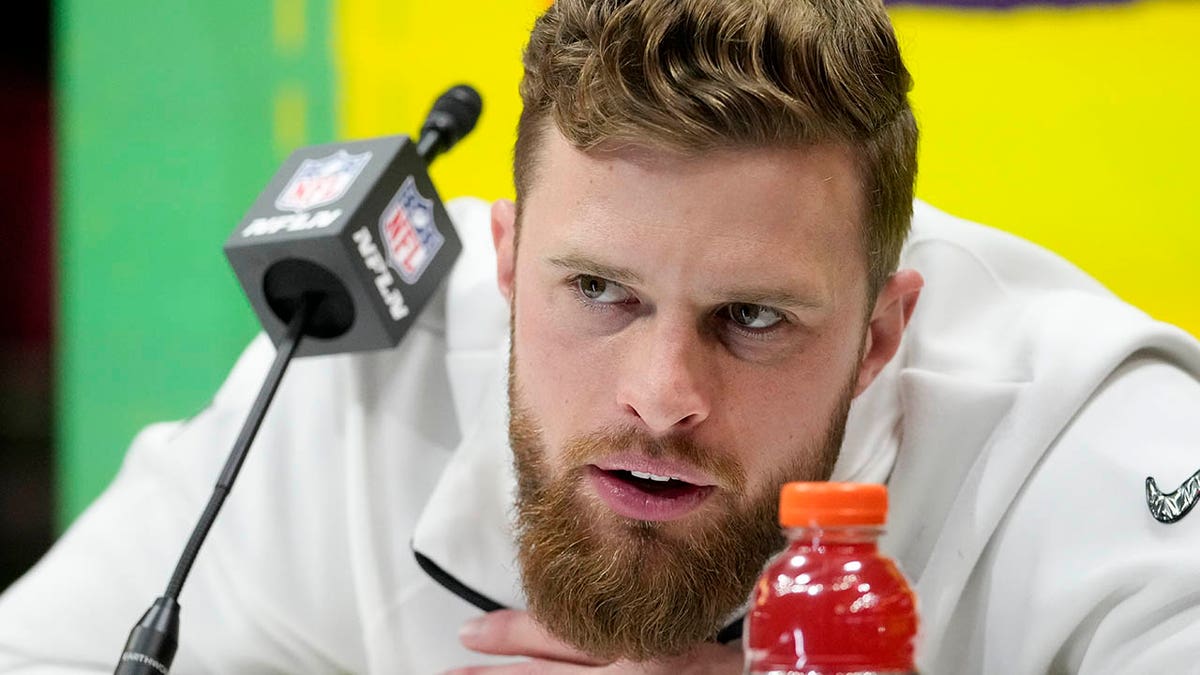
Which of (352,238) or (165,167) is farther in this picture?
(165,167)

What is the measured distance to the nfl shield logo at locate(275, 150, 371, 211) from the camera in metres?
1.24

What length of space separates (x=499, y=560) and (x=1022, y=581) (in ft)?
1.43

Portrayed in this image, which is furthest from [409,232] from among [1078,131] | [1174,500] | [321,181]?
[1078,131]

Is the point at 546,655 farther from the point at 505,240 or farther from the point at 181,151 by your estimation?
the point at 181,151

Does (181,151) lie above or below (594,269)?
below

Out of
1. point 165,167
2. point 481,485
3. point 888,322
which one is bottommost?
point 165,167

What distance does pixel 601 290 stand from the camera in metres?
1.06

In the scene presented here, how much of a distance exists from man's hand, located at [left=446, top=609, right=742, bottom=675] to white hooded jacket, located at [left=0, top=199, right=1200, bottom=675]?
5 cm

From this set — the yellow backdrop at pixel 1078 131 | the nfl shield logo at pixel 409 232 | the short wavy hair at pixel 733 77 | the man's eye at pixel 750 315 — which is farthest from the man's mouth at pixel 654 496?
the yellow backdrop at pixel 1078 131

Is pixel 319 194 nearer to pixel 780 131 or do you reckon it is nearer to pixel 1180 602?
pixel 780 131

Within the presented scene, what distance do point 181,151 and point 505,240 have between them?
120cm

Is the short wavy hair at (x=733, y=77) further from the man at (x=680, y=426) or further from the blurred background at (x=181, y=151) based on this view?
the blurred background at (x=181, y=151)

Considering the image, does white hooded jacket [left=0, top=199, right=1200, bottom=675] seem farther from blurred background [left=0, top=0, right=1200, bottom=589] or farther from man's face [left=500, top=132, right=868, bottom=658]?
blurred background [left=0, top=0, right=1200, bottom=589]

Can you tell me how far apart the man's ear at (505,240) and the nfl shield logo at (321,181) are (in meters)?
0.12
